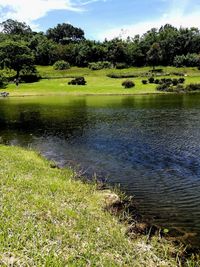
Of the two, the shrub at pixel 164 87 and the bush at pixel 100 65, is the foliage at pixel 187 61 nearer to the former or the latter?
the bush at pixel 100 65

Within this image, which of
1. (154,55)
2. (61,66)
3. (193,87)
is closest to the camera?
(193,87)

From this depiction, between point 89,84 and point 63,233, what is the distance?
119 m

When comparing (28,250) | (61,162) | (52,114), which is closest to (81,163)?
(61,162)

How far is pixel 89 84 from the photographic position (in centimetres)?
13062

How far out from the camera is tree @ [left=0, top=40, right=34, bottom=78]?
463 ft

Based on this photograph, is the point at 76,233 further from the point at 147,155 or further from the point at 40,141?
the point at 40,141

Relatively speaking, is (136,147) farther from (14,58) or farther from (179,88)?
(14,58)

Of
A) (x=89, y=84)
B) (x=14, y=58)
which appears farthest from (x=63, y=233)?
(x=14, y=58)

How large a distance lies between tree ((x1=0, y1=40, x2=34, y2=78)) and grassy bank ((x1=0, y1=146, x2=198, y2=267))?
128 metres

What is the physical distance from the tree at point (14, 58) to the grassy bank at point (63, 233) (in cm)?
12773

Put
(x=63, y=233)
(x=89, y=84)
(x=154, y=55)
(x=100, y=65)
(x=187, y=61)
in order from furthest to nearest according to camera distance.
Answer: (x=154, y=55)
(x=187, y=61)
(x=100, y=65)
(x=89, y=84)
(x=63, y=233)

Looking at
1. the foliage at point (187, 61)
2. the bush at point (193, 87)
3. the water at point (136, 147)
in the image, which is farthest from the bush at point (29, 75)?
the water at point (136, 147)

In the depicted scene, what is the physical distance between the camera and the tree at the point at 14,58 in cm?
14112

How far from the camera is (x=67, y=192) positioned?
64.2ft
